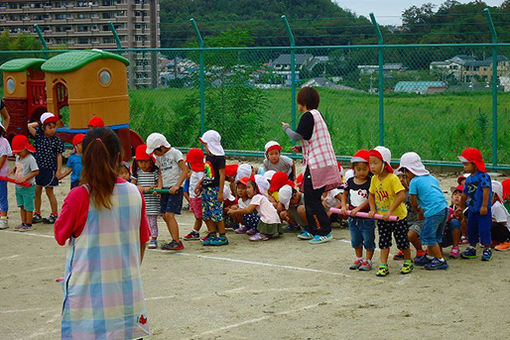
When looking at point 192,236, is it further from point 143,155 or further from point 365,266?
point 365,266

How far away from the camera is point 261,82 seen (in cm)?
1711

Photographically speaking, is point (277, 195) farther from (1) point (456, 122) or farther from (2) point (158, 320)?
(1) point (456, 122)

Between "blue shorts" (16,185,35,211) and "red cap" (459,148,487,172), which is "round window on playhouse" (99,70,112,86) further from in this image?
"red cap" (459,148,487,172)

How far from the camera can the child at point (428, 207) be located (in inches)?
338

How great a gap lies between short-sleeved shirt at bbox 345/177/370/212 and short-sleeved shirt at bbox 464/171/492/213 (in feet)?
3.67

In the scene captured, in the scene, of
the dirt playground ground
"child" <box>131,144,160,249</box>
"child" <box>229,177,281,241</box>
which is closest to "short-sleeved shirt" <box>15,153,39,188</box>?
the dirt playground ground

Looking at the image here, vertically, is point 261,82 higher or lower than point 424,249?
higher

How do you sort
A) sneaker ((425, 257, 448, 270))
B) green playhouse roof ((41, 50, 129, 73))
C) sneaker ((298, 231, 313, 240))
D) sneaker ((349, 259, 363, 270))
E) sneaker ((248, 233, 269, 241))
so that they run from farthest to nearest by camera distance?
green playhouse roof ((41, 50, 129, 73)) → sneaker ((248, 233, 269, 241)) → sneaker ((298, 231, 313, 240)) → sneaker ((349, 259, 363, 270)) → sneaker ((425, 257, 448, 270))

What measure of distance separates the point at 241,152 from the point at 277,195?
629 cm

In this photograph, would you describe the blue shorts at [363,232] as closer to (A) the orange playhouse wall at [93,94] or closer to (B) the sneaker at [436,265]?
(B) the sneaker at [436,265]

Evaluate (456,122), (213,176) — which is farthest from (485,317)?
(456,122)

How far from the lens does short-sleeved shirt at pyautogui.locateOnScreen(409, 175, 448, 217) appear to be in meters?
8.59

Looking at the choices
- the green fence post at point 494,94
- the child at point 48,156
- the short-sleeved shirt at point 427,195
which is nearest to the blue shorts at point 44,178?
the child at point 48,156

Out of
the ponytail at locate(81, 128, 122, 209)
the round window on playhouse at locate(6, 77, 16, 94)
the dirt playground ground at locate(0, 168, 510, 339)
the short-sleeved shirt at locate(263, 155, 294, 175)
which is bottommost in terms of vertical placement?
the dirt playground ground at locate(0, 168, 510, 339)
